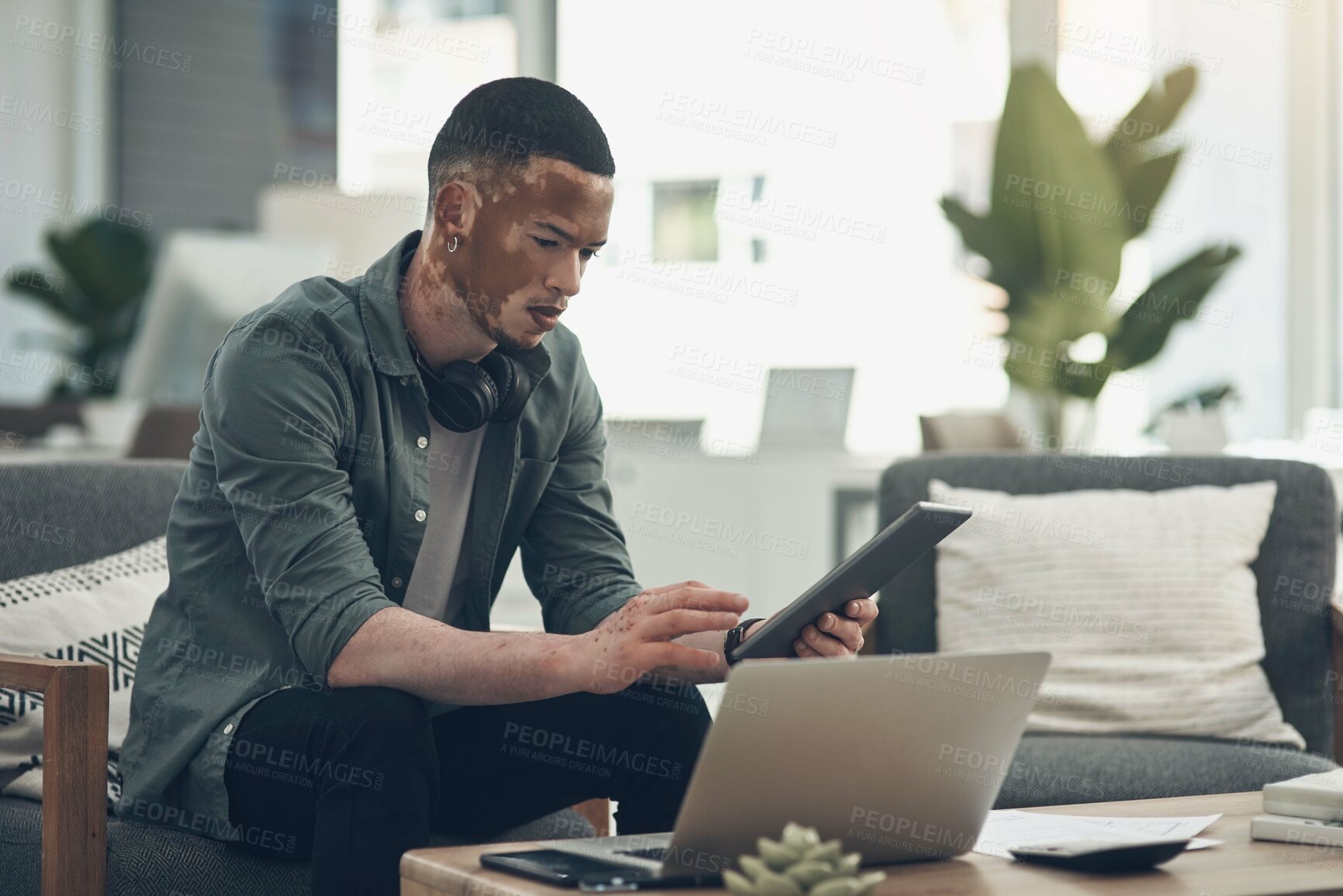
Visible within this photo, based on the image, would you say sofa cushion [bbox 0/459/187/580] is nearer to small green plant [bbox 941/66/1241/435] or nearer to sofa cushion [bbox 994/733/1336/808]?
sofa cushion [bbox 994/733/1336/808]

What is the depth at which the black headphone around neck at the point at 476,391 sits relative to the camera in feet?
5.13

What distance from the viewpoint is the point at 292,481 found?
140 centimetres

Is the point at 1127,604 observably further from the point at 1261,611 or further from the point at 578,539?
the point at 578,539

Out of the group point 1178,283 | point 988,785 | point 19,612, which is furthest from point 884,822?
point 1178,283

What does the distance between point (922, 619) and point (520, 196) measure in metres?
1.07

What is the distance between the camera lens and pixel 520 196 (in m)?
1.51

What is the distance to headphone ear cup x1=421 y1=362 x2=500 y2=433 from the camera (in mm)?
1562

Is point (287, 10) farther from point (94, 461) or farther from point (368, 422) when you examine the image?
point (368, 422)

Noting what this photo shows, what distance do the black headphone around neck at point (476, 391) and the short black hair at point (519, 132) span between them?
197 mm

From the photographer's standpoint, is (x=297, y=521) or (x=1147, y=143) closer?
(x=297, y=521)

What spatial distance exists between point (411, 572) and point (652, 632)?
474 millimetres

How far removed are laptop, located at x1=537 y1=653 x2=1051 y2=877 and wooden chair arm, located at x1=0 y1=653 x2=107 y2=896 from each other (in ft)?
1.72

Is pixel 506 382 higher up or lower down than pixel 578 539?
higher up

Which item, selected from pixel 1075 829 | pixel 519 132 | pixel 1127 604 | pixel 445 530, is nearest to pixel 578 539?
pixel 445 530
